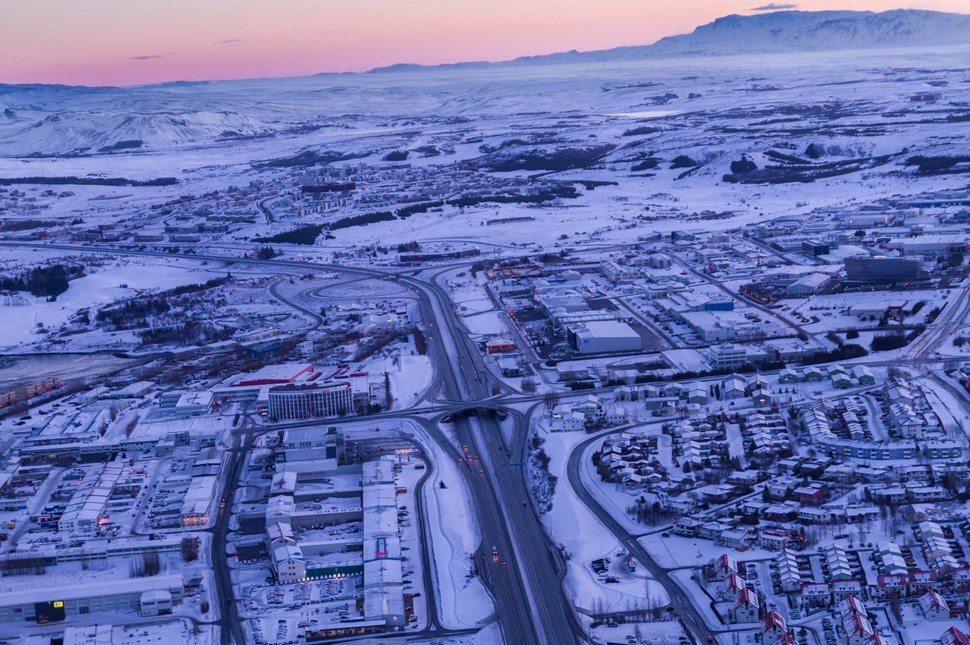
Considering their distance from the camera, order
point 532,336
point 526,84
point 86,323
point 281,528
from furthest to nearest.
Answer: point 526,84 → point 86,323 → point 532,336 → point 281,528

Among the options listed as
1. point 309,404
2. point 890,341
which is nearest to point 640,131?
point 890,341

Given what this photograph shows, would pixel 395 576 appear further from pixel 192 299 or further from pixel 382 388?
pixel 192 299

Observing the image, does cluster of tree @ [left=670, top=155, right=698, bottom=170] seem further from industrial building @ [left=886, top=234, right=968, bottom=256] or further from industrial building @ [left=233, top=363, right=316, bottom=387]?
industrial building @ [left=233, top=363, right=316, bottom=387]

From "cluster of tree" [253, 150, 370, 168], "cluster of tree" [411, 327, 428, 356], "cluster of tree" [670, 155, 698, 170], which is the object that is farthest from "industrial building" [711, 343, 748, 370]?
"cluster of tree" [253, 150, 370, 168]

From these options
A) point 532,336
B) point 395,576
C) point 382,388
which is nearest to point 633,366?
point 532,336

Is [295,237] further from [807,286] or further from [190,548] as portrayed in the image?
[190,548]
